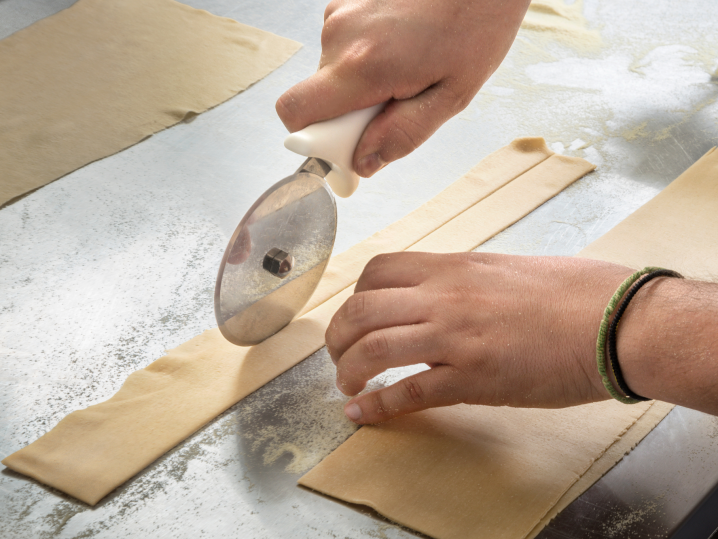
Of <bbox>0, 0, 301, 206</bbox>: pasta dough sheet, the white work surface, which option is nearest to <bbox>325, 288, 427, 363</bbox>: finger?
the white work surface

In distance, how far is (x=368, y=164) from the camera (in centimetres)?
102

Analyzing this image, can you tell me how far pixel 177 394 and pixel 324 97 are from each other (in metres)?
0.50

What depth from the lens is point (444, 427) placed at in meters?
0.95

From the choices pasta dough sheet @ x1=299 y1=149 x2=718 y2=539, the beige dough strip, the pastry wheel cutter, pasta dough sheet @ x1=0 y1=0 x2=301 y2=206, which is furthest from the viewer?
pasta dough sheet @ x1=0 y1=0 x2=301 y2=206

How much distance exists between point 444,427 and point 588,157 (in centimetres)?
92

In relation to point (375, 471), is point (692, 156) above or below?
above

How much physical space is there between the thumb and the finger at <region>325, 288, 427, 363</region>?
0.89 feet

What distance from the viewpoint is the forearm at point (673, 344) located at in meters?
0.73

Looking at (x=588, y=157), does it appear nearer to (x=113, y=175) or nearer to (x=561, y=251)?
(x=561, y=251)

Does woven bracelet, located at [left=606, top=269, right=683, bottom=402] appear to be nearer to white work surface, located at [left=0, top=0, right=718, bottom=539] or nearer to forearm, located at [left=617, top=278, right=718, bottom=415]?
forearm, located at [left=617, top=278, right=718, bottom=415]

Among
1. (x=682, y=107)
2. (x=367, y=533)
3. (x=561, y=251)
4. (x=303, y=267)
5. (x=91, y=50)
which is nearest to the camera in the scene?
(x=367, y=533)

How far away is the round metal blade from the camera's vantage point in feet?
3.07

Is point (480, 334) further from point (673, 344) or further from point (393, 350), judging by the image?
point (673, 344)

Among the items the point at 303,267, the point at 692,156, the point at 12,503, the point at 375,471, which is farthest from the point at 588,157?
the point at 12,503
